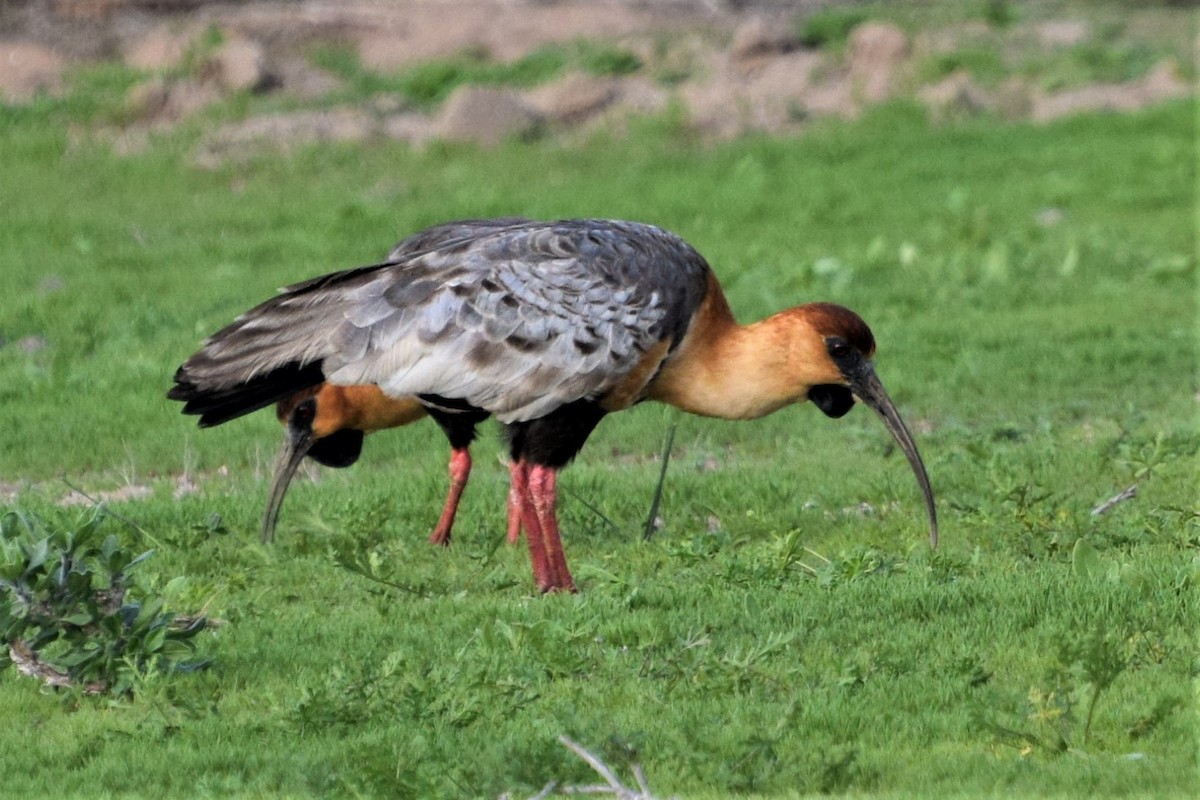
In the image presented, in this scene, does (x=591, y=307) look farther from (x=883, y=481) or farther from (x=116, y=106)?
(x=116, y=106)

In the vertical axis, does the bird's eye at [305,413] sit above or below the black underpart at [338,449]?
above

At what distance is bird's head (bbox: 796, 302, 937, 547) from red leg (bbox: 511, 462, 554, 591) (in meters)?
1.28

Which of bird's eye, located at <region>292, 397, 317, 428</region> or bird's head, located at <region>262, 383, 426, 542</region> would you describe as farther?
bird's eye, located at <region>292, 397, 317, 428</region>

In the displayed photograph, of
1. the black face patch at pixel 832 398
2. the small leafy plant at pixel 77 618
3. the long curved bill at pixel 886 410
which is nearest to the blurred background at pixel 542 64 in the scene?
the black face patch at pixel 832 398

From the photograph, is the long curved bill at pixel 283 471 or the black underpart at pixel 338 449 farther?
the black underpart at pixel 338 449

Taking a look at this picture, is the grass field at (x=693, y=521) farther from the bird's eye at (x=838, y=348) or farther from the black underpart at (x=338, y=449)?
the bird's eye at (x=838, y=348)

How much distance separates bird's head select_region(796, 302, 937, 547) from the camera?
8375mm

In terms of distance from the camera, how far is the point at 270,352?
8.22 metres

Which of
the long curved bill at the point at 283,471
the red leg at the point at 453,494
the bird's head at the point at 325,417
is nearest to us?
the red leg at the point at 453,494

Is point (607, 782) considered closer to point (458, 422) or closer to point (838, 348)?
point (838, 348)

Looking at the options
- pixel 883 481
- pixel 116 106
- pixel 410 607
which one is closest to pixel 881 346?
pixel 883 481

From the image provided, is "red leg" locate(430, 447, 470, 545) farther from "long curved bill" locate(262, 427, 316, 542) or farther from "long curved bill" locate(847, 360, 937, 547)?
"long curved bill" locate(847, 360, 937, 547)

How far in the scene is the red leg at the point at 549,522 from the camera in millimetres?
8156

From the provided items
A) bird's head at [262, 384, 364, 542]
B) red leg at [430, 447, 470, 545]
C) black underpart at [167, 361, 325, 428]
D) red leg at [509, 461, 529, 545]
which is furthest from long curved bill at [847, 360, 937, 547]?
bird's head at [262, 384, 364, 542]
